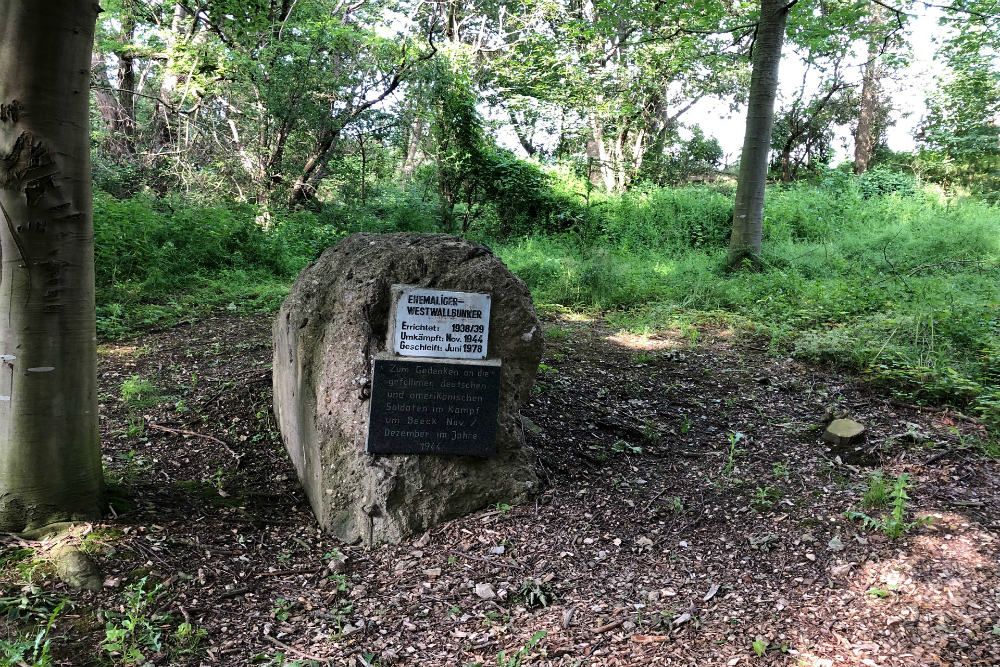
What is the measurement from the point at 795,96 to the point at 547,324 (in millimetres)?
19329

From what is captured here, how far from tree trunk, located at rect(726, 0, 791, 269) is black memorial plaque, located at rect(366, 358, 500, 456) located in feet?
24.0

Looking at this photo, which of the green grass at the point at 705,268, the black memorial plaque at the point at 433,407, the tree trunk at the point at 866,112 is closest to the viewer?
the black memorial plaque at the point at 433,407

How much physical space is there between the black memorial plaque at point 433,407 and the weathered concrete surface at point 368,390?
81 mm

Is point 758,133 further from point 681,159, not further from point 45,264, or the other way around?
point 681,159

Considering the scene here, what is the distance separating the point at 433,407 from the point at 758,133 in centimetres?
799

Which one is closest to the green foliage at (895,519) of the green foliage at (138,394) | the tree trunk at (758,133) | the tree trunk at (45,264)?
the tree trunk at (45,264)

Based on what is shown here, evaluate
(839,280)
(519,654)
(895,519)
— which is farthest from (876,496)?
(839,280)

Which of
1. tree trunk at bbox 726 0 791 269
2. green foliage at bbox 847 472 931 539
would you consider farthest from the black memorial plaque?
tree trunk at bbox 726 0 791 269

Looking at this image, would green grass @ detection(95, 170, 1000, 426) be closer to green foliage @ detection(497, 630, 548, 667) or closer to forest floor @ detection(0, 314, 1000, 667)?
forest floor @ detection(0, 314, 1000, 667)

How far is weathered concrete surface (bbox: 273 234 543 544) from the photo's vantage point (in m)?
3.47

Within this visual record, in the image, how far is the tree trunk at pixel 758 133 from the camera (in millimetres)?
9188

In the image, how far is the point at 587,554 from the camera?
321 cm

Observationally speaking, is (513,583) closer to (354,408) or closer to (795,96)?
(354,408)

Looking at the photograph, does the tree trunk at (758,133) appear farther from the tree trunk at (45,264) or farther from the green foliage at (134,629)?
the green foliage at (134,629)
